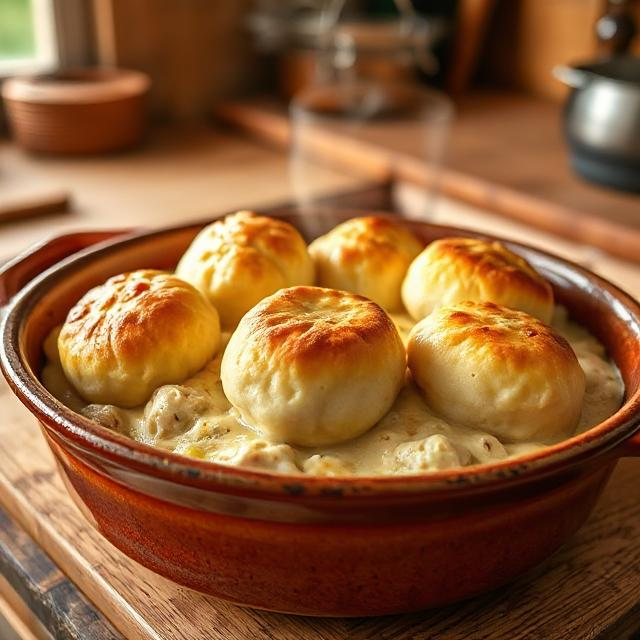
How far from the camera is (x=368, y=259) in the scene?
33.2 inches

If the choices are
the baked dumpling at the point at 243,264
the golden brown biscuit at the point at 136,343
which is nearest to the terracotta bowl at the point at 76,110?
the baked dumpling at the point at 243,264

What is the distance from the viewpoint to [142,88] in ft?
6.56

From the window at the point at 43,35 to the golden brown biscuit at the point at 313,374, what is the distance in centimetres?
173

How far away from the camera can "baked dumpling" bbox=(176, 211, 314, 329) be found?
2.60 ft

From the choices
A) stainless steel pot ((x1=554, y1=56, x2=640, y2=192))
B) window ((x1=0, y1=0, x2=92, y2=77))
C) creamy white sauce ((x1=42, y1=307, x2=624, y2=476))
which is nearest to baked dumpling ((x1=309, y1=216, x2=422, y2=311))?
creamy white sauce ((x1=42, y1=307, x2=624, y2=476))

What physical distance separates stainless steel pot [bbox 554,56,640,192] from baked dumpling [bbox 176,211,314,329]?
37.9 inches

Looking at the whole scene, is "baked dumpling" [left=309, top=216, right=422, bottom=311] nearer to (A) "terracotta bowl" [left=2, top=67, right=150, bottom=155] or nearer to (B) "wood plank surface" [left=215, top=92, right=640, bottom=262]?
(B) "wood plank surface" [left=215, top=92, right=640, bottom=262]

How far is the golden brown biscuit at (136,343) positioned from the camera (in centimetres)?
69

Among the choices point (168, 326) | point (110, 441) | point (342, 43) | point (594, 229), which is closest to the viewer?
point (110, 441)

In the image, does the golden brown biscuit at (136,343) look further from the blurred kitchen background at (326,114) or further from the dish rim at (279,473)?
the blurred kitchen background at (326,114)

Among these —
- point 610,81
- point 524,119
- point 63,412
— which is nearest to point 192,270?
point 63,412

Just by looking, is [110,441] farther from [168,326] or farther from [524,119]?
[524,119]

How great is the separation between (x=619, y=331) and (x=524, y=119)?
1550mm

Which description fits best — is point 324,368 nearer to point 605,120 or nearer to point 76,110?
point 605,120
